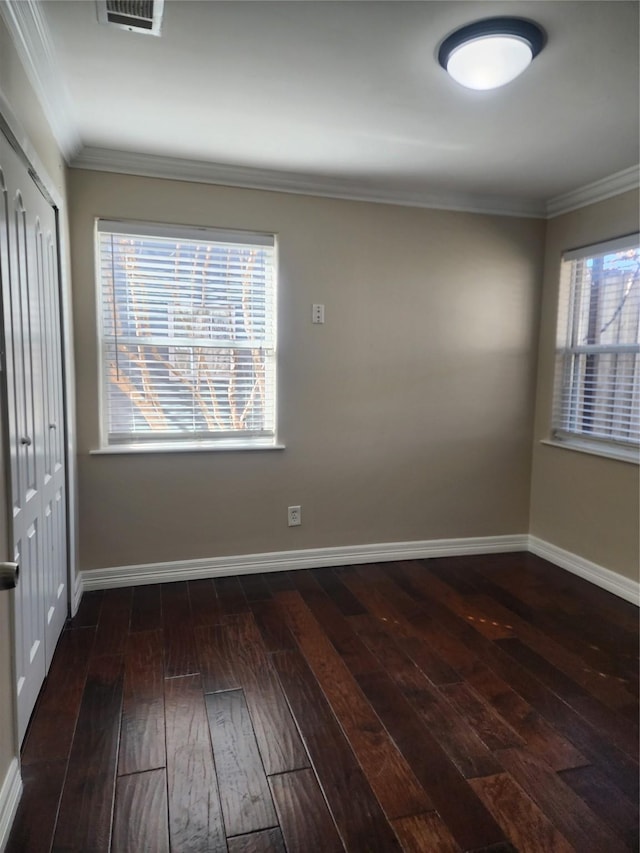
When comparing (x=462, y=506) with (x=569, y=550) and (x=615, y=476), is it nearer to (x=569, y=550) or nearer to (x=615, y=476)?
(x=569, y=550)

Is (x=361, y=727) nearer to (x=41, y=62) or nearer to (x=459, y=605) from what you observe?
(x=459, y=605)

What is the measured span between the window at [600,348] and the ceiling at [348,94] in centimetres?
53

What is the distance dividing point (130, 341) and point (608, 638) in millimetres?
2942

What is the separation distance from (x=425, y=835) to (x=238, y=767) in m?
0.61

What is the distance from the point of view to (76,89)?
2123 millimetres

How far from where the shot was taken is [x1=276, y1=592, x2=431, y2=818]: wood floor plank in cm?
160

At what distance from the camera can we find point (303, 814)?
1536 millimetres

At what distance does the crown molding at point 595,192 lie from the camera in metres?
2.92

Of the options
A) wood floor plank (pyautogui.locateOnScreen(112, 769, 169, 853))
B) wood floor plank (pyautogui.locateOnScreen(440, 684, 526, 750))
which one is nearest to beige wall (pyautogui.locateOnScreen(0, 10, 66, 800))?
wood floor plank (pyautogui.locateOnScreen(112, 769, 169, 853))

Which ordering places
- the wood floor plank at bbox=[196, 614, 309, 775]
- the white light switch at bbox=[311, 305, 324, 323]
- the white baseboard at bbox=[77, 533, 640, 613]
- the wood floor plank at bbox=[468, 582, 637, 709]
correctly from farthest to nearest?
the white light switch at bbox=[311, 305, 324, 323] < the white baseboard at bbox=[77, 533, 640, 613] < the wood floor plank at bbox=[468, 582, 637, 709] < the wood floor plank at bbox=[196, 614, 309, 775]

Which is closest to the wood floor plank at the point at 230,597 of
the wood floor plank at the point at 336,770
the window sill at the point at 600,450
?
the wood floor plank at the point at 336,770

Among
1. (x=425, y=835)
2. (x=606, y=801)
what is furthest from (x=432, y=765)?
(x=606, y=801)

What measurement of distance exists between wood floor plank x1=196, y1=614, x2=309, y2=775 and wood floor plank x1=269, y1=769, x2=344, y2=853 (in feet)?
0.17

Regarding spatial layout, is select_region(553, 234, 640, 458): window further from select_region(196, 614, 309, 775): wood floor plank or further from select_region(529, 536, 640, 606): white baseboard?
select_region(196, 614, 309, 775): wood floor plank
